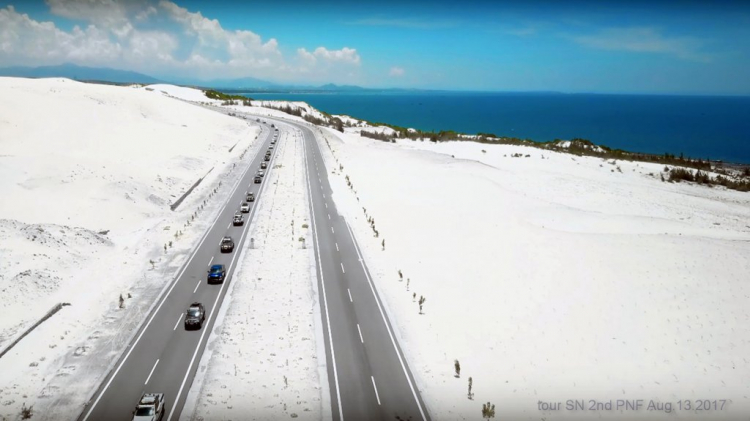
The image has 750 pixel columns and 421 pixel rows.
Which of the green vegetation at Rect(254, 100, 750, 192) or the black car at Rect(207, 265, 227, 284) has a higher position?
the green vegetation at Rect(254, 100, 750, 192)

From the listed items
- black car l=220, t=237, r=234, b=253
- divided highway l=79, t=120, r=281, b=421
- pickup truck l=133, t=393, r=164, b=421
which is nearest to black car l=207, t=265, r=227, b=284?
divided highway l=79, t=120, r=281, b=421

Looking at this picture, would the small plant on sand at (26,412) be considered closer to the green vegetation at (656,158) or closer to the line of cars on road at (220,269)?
the line of cars on road at (220,269)

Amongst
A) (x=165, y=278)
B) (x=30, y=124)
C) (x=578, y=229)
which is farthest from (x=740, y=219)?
(x=30, y=124)

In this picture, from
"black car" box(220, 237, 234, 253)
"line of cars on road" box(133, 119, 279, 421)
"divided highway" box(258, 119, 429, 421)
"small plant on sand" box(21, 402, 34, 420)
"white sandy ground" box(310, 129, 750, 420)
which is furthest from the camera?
"black car" box(220, 237, 234, 253)

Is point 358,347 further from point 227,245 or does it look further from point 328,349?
point 227,245

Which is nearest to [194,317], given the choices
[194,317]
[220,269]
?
[194,317]

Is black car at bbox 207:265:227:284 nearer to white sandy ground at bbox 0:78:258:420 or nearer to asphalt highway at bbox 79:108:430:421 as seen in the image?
asphalt highway at bbox 79:108:430:421

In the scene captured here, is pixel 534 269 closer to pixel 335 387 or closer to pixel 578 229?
pixel 578 229
